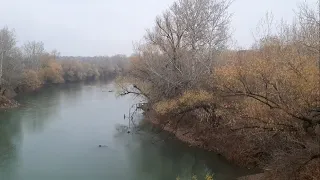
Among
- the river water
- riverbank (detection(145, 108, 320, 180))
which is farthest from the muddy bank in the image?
the river water

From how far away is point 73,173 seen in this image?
14594 mm

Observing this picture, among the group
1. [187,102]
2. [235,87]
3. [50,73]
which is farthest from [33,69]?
[235,87]

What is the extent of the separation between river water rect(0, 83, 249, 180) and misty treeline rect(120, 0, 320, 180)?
1.72 metres

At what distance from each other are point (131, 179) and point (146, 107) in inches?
511

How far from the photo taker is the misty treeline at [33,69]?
3631 centimetres

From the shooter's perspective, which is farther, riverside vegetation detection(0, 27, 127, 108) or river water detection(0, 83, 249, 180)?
riverside vegetation detection(0, 27, 127, 108)

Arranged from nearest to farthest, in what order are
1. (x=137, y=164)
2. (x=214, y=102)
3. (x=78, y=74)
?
(x=137, y=164)
(x=214, y=102)
(x=78, y=74)

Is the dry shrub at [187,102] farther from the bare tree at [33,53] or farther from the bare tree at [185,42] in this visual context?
the bare tree at [33,53]

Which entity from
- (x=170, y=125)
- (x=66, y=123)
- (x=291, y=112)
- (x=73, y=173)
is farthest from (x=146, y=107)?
(x=291, y=112)

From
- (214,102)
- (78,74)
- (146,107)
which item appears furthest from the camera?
(78,74)

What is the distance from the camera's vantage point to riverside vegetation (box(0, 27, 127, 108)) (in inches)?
1410

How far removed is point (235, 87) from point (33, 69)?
45.6 metres

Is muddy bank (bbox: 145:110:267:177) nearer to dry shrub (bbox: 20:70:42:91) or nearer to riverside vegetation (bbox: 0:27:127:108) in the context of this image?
riverside vegetation (bbox: 0:27:127:108)

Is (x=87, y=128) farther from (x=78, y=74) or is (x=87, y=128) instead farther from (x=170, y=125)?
(x=78, y=74)
